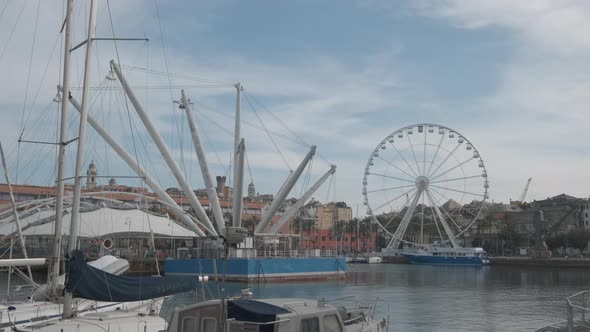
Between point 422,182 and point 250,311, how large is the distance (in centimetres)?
10215

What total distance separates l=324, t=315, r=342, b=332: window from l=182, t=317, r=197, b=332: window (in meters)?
3.16

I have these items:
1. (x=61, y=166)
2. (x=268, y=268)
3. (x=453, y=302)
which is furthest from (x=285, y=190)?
(x=61, y=166)

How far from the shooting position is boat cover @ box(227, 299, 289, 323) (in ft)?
42.5

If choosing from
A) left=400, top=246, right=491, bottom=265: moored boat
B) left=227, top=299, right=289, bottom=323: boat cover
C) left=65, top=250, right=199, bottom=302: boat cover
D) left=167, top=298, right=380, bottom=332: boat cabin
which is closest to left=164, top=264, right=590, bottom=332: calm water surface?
left=65, top=250, right=199, bottom=302: boat cover

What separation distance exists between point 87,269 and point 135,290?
1.65 m

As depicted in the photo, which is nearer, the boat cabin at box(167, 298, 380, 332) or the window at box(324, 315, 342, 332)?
the boat cabin at box(167, 298, 380, 332)

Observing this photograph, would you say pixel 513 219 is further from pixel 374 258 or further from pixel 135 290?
pixel 135 290

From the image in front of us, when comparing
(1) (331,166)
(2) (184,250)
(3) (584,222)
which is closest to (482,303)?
(1) (331,166)

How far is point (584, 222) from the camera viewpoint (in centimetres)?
16950

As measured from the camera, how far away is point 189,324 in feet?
44.5

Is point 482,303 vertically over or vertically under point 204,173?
under

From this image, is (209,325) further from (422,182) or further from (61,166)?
(422,182)

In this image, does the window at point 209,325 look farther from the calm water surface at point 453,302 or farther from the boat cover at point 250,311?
the calm water surface at point 453,302

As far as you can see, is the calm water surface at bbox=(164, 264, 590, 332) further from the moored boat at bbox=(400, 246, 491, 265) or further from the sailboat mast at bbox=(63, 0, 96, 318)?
the moored boat at bbox=(400, 246, 491, 265)
